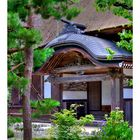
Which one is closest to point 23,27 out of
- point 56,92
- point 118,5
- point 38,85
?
point 118,5

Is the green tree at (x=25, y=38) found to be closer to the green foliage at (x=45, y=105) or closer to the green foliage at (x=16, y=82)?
the green foliage at (x=16, y=82)

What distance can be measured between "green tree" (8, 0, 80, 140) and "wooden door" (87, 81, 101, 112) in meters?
8.27

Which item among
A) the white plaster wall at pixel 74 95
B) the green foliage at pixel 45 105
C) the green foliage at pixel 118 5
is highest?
the green foliage at pixel 118 5

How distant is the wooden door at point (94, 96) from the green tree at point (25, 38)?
827 centimetres

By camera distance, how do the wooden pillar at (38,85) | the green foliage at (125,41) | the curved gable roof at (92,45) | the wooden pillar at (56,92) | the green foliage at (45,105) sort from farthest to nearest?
the wooden pillar at (38,85)
the wooden pillar at (56,92)
the curved gable roof at (92,45)
the green foliage at (45,105)
the green foliage at (125,41)

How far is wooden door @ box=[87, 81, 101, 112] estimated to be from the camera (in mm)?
13711

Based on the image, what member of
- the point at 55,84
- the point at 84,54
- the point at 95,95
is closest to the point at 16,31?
the point at 84,54

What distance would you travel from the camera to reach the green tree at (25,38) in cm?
423

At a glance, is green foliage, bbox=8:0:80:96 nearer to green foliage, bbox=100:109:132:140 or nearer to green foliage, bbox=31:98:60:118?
green foliage, bbox=31:98:60:118

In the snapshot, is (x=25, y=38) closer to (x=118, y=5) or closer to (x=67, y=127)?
(x=118, y=5)

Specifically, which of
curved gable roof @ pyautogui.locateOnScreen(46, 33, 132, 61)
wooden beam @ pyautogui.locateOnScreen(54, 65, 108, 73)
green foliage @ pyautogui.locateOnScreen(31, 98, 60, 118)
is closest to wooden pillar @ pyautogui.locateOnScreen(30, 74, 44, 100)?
wooden beam @ pyautogui.locateOnScreen(54, 65, 108, 73)

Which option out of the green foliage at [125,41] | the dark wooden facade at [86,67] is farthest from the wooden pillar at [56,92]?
the green foliage at [125,41]

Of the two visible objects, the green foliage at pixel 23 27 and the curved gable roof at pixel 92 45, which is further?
the curved gable roof at pixel 92 45

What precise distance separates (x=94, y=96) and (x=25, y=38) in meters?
9.72
